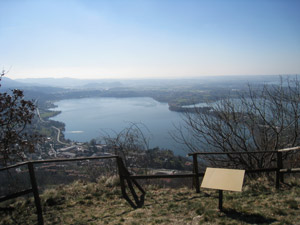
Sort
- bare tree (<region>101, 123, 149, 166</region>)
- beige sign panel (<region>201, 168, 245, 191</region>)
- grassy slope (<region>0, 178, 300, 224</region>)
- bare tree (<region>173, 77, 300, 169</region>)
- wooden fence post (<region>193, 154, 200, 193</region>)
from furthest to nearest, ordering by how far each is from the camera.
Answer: bare tree (<region>101, 123, 149, 166</region>)
bare tree (<region>173, 77, 300, 169</region>)
wooden fence post (<region>193, 154, 200, 193</region>)
grassy slope (<region>0, 178, 300, 224</region>)
beige sign panel (<region>201, 168, 245, 191</region>)

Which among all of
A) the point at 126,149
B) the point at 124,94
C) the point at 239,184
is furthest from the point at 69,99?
the point at 239,184

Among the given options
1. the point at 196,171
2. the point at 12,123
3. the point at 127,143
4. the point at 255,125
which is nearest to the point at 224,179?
the point at 196,171

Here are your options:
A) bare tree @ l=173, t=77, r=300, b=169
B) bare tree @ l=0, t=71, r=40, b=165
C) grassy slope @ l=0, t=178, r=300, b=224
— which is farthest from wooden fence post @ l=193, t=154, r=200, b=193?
bare tree @ l=0, t=71, r=40, b=165

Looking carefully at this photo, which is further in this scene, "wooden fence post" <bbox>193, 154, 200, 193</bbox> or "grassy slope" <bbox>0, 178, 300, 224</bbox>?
"wooden fence post" <bbox>193, 154, 200, 193</bbox>

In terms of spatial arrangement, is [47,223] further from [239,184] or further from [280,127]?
[280,127]

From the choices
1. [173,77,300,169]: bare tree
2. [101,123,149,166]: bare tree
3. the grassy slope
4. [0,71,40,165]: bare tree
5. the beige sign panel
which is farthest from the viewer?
[101,123,149,166]: bare tree

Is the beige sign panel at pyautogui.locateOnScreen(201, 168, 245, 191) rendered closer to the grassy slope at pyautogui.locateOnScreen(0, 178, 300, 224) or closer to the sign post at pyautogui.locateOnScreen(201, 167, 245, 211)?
the sign post at pyautogui.locateOnScreen(201, 167, 245, 211)
